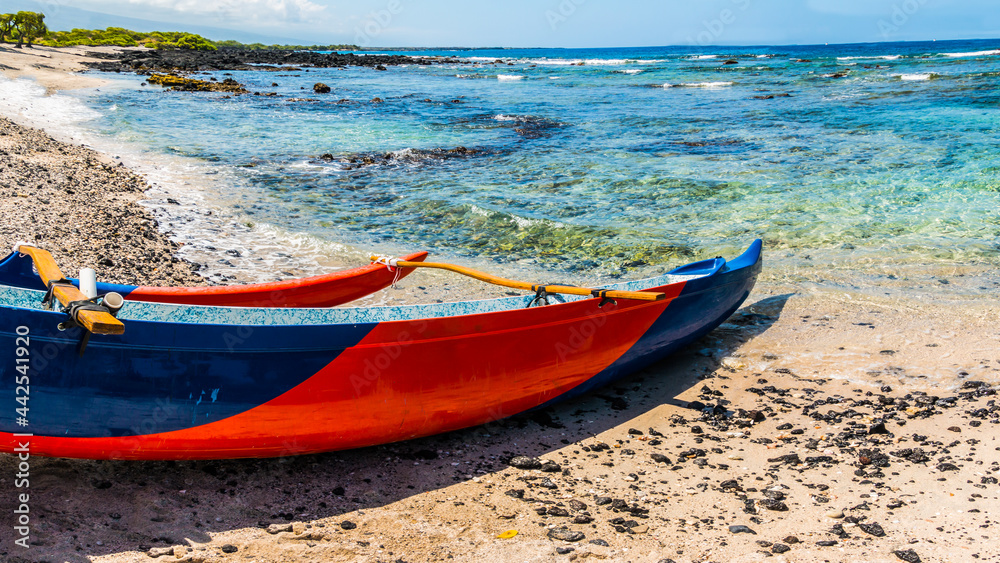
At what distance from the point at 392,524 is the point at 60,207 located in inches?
256

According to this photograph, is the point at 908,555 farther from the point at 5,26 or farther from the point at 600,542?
the point at 5,26

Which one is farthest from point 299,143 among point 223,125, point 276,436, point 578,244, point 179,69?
point 179,69

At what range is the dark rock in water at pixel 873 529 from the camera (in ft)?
9.41

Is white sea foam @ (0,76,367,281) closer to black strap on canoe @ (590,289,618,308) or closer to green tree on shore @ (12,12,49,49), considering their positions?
black strap on canoe @ (590,289,618,308)

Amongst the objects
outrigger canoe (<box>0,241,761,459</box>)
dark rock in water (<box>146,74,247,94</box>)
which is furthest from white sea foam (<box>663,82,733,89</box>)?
outrigger canoe (<box>0,241,761,459</box>)

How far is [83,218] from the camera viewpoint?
6797mm

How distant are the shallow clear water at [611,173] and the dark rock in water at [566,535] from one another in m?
4.49

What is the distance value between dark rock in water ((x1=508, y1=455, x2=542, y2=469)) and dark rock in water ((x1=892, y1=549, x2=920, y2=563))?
1.79 meters

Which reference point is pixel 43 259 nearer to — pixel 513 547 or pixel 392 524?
pixel 392 524

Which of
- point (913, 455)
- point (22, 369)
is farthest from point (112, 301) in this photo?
point (913, 455)

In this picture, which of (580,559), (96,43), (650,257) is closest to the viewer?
(580,559)

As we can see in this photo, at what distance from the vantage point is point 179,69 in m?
40.0

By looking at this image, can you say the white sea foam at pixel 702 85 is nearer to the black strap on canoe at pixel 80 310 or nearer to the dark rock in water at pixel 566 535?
the dark rock in water at pixel 566 535

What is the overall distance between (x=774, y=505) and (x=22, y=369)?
3777 mm
